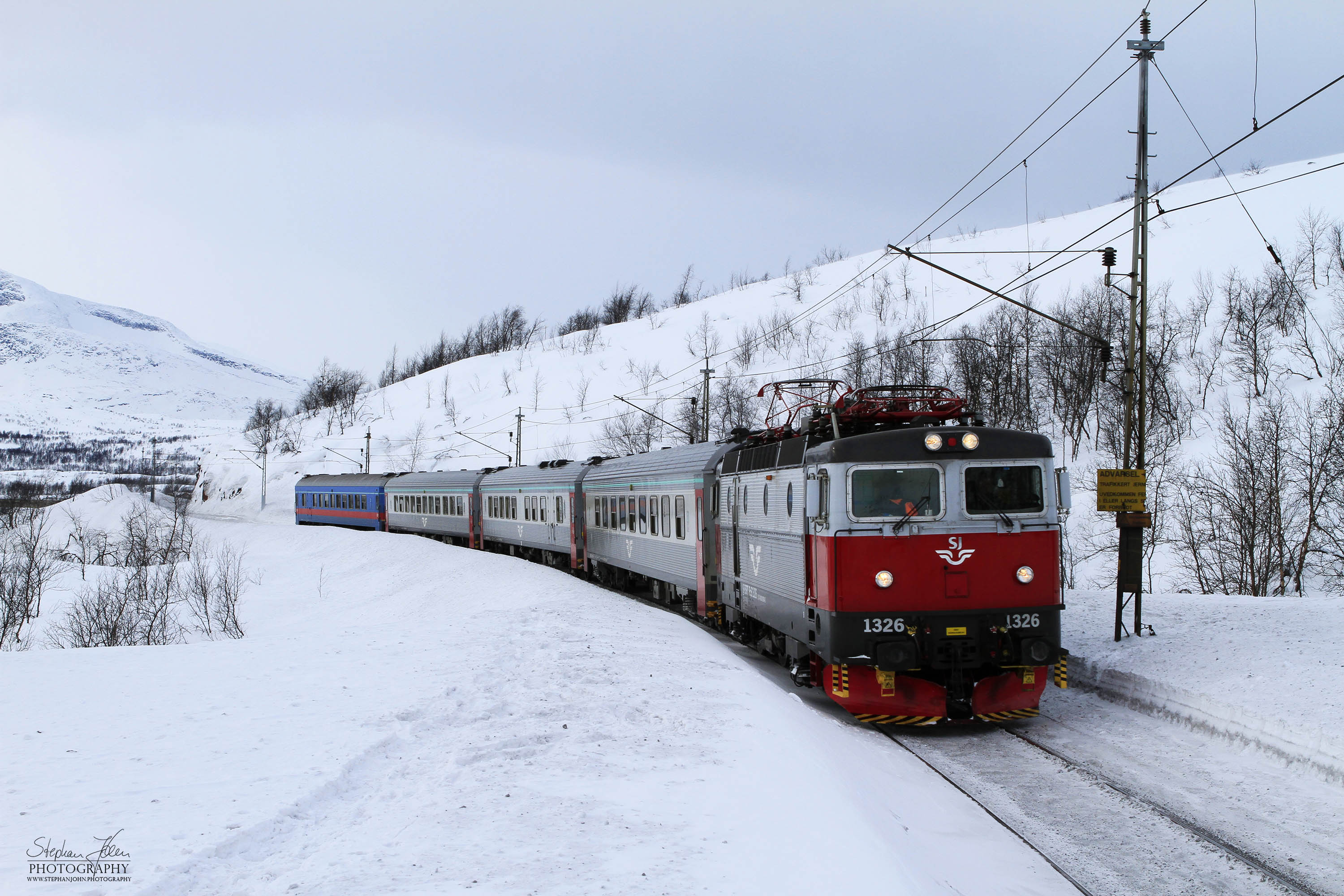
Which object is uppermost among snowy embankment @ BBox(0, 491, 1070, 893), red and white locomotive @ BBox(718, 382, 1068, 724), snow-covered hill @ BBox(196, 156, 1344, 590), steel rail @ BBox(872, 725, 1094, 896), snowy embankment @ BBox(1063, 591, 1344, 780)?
snow-covered hill @ BBox(196, 156, 1344, 590)

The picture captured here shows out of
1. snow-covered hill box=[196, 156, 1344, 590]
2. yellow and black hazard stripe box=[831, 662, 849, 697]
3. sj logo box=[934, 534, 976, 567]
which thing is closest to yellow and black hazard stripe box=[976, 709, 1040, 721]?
yellow and black hazard stripe box=[831, 662, 849, 697]

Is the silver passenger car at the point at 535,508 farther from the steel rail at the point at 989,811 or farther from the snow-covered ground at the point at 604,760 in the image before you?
the steel rail at the point at 989,811

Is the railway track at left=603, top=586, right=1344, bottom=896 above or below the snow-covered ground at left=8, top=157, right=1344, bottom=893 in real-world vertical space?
below

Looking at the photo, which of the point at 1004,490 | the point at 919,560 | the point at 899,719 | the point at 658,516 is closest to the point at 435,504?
the point at 658,516

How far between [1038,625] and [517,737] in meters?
5.92

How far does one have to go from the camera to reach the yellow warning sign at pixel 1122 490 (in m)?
13.5

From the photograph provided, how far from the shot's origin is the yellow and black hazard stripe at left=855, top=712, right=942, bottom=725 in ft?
32.6

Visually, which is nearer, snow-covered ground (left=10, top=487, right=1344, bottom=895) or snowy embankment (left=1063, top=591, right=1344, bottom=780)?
snow-covered ground (left=10, top=487, right=1344, bottom=895)

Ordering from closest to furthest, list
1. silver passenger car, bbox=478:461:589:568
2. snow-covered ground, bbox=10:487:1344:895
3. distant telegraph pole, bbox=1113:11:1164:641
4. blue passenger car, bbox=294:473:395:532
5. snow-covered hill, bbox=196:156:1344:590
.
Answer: snow-covered ground, bbox=10:487:1344:895
distant telegraph pole, bbox=1113:11:1164:641
silver passenger car, bbox=478:461:589:568
blue passenger car, bbox=294:473:395:532
snow-covered hill, bbox=196:156:1344:590

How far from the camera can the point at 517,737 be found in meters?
7.54

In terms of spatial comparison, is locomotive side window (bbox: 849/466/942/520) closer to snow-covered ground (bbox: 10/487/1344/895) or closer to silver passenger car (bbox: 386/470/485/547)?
snow-covered ground (bbox: 10/487/1344/895)

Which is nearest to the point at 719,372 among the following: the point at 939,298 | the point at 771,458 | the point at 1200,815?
the point at 939,298

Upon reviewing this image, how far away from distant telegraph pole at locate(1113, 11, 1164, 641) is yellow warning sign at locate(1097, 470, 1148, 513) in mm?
11

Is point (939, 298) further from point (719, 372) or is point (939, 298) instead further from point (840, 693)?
point (840, 693)
